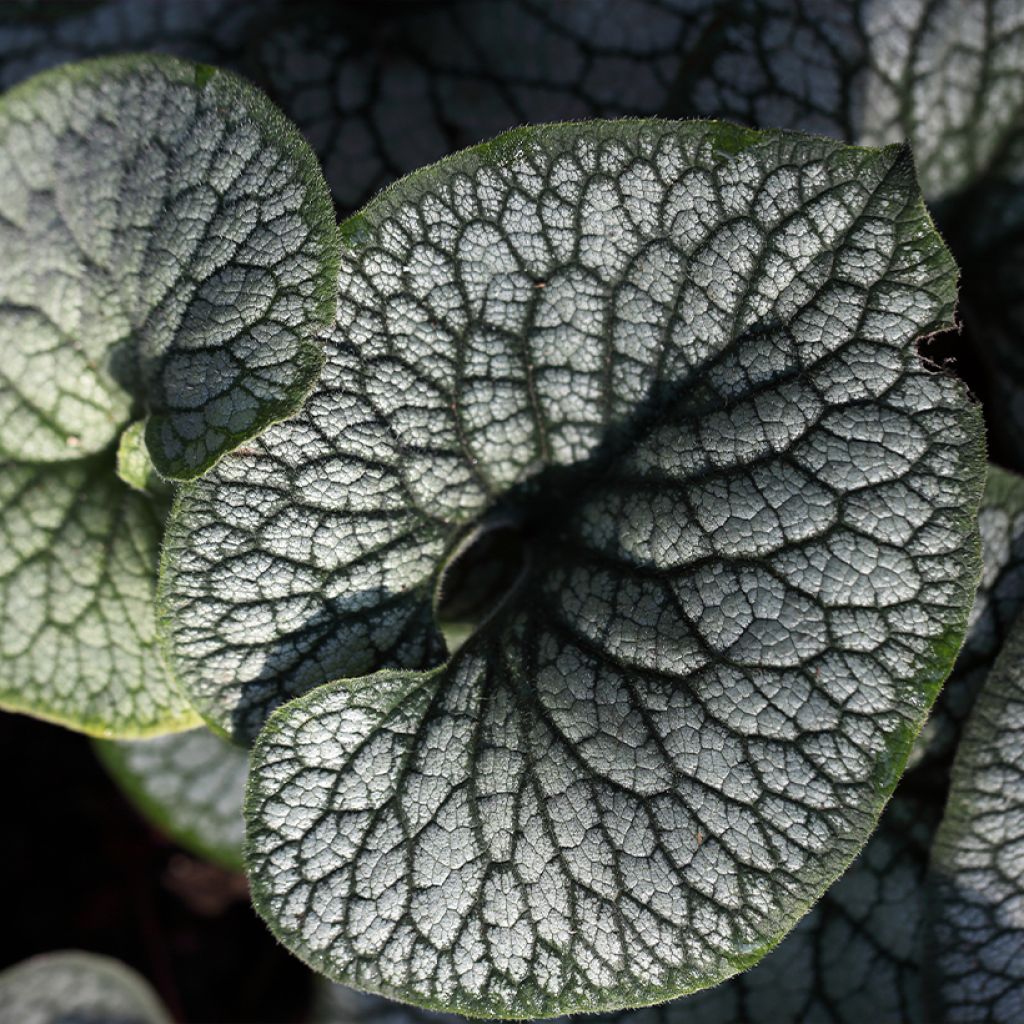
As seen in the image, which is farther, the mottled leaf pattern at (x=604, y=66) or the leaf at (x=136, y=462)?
the mottled leaf pattern at (x=604, y=66)

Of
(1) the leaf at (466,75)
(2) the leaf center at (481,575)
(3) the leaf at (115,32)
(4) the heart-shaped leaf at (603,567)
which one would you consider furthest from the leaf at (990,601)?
(3) the leaf at (115,32)

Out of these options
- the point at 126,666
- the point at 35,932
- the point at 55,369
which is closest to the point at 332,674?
the point at 126,666

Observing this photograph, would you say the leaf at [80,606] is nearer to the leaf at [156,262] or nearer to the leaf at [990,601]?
the leaf at [156,262]

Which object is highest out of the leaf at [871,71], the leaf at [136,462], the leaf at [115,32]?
the leaf at [871,71]

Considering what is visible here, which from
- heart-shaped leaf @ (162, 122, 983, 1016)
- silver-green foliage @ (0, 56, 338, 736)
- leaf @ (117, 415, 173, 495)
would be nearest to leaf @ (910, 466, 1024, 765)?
heart-shaped leaf @ (162, 122, 983, 1016)

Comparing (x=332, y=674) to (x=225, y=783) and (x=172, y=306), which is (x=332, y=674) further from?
(x=225, y=783)
